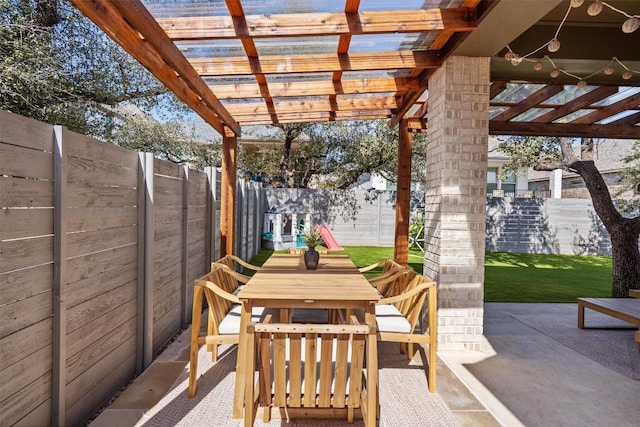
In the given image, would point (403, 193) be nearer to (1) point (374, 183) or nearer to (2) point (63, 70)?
(2) point (63, 70)

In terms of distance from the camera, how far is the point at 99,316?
2.61 meters

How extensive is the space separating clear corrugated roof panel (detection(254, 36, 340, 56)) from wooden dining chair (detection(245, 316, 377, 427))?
2517 mm

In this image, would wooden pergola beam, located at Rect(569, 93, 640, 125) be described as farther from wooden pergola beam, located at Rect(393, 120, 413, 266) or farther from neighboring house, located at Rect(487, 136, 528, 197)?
neighboring house, located at Rect(487, 136, 528, 197)

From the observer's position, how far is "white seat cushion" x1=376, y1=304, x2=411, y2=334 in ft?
10.2

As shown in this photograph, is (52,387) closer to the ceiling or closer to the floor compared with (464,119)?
closer to the floor

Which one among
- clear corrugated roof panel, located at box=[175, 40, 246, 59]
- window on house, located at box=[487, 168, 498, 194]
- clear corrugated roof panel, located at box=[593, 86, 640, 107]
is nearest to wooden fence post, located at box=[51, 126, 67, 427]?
clear corrugated roof panel, located at box=[175, 40, 246, 59]

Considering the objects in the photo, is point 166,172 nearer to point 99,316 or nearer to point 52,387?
point 99,316

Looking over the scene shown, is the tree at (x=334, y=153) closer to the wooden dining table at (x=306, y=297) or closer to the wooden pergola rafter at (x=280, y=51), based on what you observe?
the wooden pergola rafter at (x=280, y=51)

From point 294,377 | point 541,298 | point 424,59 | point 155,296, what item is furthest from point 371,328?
point 541,298

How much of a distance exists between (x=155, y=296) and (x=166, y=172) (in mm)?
1126

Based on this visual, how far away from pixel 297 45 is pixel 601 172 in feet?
60.2

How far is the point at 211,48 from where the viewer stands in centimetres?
361

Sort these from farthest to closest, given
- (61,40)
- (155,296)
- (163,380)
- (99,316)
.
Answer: (61,40) → (155,296) → (163,380) → (99,316)

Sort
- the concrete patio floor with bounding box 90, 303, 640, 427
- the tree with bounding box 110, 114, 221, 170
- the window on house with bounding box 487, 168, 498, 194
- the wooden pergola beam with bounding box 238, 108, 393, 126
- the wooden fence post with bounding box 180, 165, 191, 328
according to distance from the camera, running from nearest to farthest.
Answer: the concrete patio floor with bounding box 90, 303, 640, 427 < the wooden fence post with bounding box 180, 165, 191, 328 < the wooden pergola beam with bounding box 238, 108, 393, 126 < the tree with bounding box 110, 114, 221, 170 < the window on house with bounding box 487, 168, 498, 194
